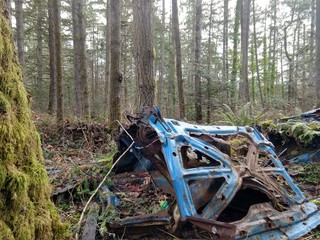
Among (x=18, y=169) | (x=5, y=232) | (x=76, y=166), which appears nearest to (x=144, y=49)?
(x=76, y=166)

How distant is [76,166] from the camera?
15.3 feet

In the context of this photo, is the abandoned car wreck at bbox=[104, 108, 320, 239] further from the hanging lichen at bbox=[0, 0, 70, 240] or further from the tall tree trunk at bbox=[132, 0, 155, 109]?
the tall tree trunk at bbox=[132, 0, 155, 109]

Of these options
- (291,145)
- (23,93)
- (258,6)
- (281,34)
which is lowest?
(291,145)

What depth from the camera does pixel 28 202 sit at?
164 centimetres

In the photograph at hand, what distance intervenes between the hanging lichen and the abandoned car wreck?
4.06ft

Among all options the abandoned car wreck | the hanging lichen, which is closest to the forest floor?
the abandoned car wreck

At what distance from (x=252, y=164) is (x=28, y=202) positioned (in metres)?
2.71

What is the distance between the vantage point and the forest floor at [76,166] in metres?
3.94

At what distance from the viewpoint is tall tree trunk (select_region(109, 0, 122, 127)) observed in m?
7.73

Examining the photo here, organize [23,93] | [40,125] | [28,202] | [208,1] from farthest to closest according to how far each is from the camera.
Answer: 1. [208,1]
2. [40,125]
3. [23,93]
4. [28,202]

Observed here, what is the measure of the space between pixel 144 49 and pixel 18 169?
5045 mm

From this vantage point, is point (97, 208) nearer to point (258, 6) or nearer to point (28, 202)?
point (28, 202)

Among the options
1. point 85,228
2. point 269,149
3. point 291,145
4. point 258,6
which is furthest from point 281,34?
point 85,228

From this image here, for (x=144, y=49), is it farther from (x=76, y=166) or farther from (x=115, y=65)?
(x=76, y=166)
